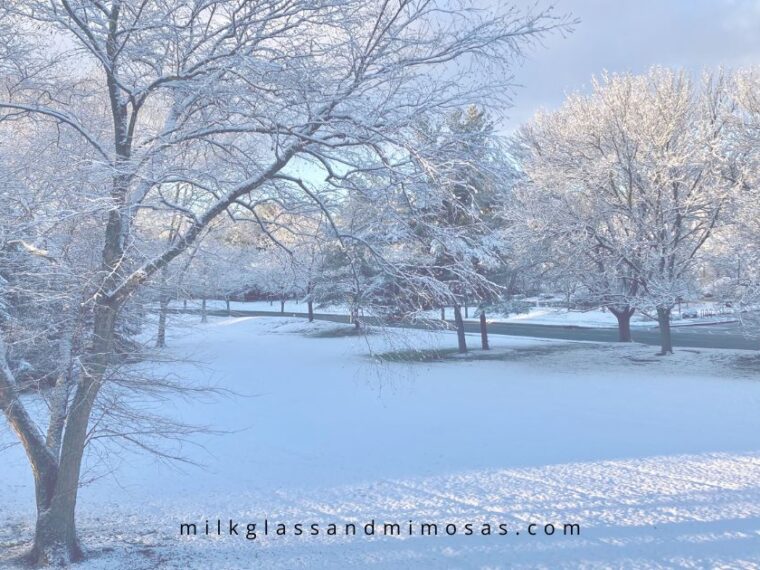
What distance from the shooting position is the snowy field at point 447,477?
5.87 meters

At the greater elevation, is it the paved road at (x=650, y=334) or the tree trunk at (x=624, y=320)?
the tree trunk at (x=624, y=320)

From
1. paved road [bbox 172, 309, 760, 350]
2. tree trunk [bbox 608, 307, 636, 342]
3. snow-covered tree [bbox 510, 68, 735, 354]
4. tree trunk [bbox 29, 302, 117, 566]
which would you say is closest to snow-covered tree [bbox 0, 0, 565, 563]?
tree trunk [bbox 29, 302, 117, 566]

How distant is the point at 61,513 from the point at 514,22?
18.3ft

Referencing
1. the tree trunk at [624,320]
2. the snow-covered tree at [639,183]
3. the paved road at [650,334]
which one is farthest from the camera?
the tree trunk at [624,320]

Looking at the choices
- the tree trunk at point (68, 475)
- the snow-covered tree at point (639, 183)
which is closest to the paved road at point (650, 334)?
the snow-covered tree at point (639, 183)

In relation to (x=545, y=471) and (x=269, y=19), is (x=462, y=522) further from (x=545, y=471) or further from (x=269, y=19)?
(x=269, y=19)

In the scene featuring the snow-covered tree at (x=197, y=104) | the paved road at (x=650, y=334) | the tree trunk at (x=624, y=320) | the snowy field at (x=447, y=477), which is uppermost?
the snow-covered tree at (x=197, y=104)

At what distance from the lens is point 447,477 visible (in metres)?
8.27

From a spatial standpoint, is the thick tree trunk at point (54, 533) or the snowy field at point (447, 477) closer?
the thick tree trunk at point (54, 533)

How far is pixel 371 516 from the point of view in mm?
6852

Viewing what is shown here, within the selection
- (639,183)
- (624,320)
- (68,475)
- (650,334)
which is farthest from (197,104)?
(650,334)

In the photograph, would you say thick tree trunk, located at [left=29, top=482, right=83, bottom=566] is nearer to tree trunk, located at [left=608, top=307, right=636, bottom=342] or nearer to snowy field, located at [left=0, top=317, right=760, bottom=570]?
snowy field, located at [left=0, top=317, right=760, bottom=570]

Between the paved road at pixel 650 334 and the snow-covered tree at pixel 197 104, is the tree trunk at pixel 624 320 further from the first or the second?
the snow-covered tree at pixel 197 104

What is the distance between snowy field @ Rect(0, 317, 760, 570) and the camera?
5867 millimetres
